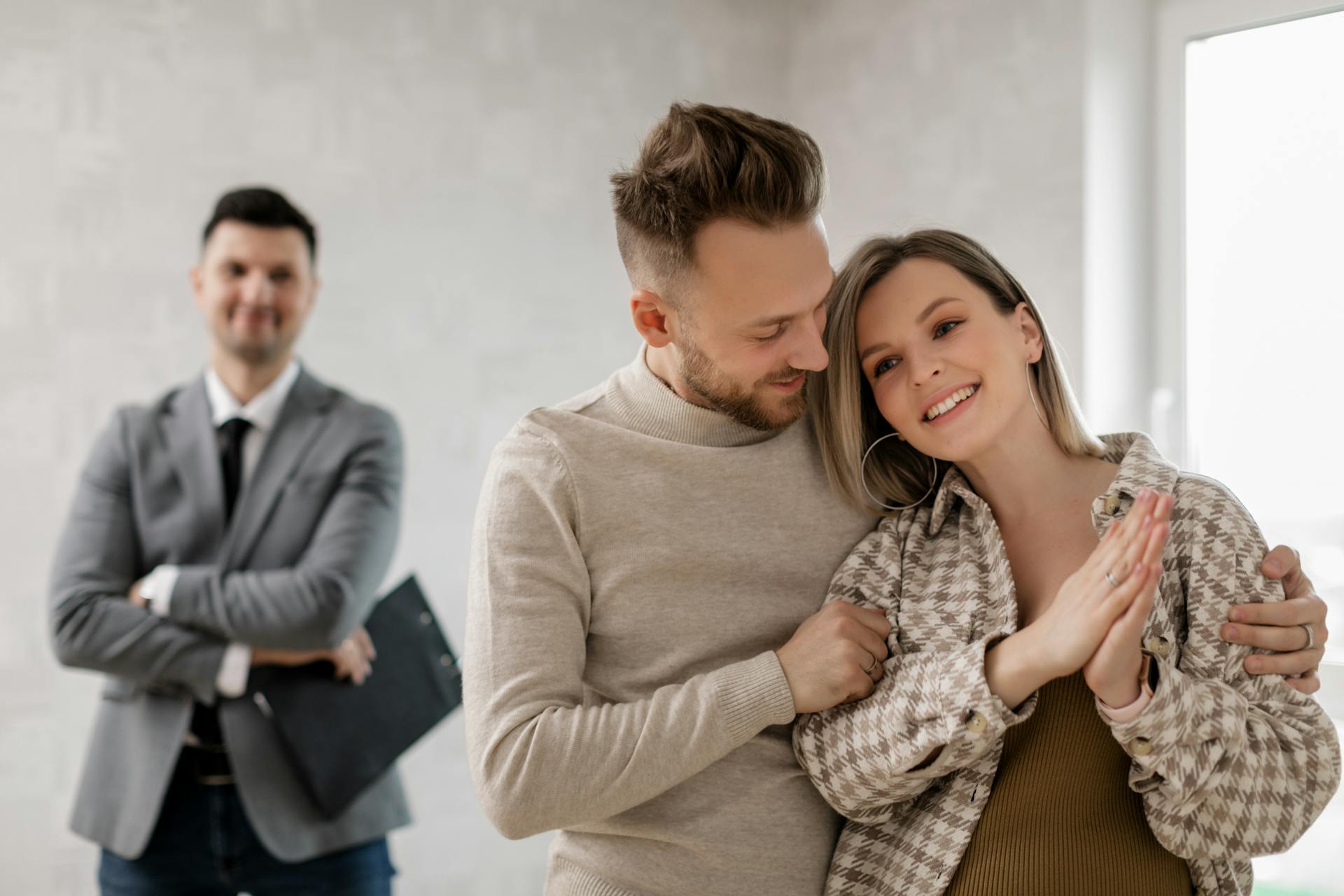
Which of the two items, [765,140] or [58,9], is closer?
[765,140]

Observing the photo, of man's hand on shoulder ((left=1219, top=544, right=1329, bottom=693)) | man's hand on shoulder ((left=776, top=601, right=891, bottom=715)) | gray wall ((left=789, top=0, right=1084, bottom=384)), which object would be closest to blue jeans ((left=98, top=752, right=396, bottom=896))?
man's hand on shoulder ((left=776, top=601, right=891, bottom=715))

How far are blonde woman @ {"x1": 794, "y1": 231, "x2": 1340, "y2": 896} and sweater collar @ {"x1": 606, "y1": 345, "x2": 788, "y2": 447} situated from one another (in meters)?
0.14

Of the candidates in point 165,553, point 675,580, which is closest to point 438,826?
point 165,553

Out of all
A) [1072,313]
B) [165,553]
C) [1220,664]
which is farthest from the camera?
[1072,313]

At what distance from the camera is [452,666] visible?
113 inches

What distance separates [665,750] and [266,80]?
7.18 ft

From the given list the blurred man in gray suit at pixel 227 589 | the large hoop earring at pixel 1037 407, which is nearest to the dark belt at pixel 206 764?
the blurred man in gray suit at pixel 227 589

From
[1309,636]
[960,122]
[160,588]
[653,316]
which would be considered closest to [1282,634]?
[1309,636]

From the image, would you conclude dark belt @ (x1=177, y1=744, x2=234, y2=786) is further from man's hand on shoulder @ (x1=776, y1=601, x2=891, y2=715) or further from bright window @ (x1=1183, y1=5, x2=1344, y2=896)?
bright window @ (x1=1183, y1=5, x2=1344, y2=896)

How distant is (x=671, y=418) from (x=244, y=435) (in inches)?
54.2

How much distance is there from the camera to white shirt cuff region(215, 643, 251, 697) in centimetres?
239

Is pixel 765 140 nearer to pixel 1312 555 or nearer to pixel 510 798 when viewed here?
pixel 510 798

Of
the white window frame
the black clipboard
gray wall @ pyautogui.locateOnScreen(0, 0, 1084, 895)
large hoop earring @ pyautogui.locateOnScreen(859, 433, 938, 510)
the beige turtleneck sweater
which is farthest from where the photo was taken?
the white window frame

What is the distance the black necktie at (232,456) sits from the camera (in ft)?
8.48
